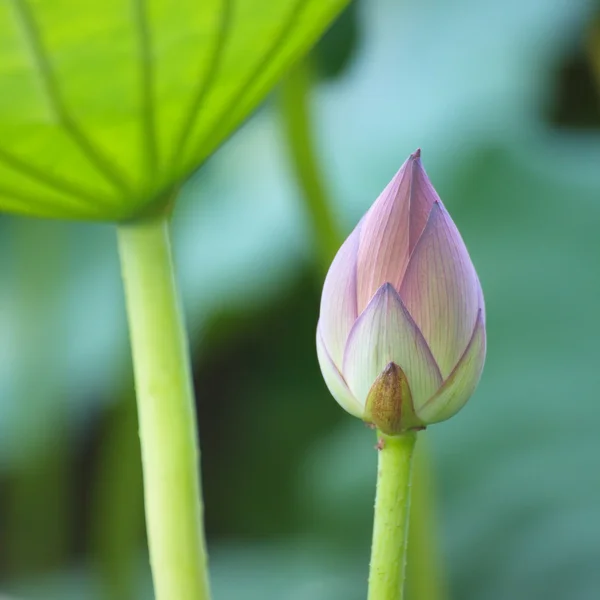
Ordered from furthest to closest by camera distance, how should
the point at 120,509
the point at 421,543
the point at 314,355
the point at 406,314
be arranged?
the point at 314,355
the point at 120,509
the point at 421,543
the point at 406,314

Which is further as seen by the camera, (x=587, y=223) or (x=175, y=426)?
(x=587, y=223)

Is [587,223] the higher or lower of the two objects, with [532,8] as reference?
lower

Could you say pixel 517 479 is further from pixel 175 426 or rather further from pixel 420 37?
pixel 175 426

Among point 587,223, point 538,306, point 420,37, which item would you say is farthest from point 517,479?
point 420,37

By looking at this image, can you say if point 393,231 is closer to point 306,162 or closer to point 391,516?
point 391,516

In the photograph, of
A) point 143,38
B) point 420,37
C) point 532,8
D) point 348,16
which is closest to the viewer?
point 143,38

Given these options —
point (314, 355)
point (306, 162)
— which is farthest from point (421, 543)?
point (314, 355)

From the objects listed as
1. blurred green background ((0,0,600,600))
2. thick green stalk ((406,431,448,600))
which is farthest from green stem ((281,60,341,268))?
blurred green background ((0,0,600,600))
